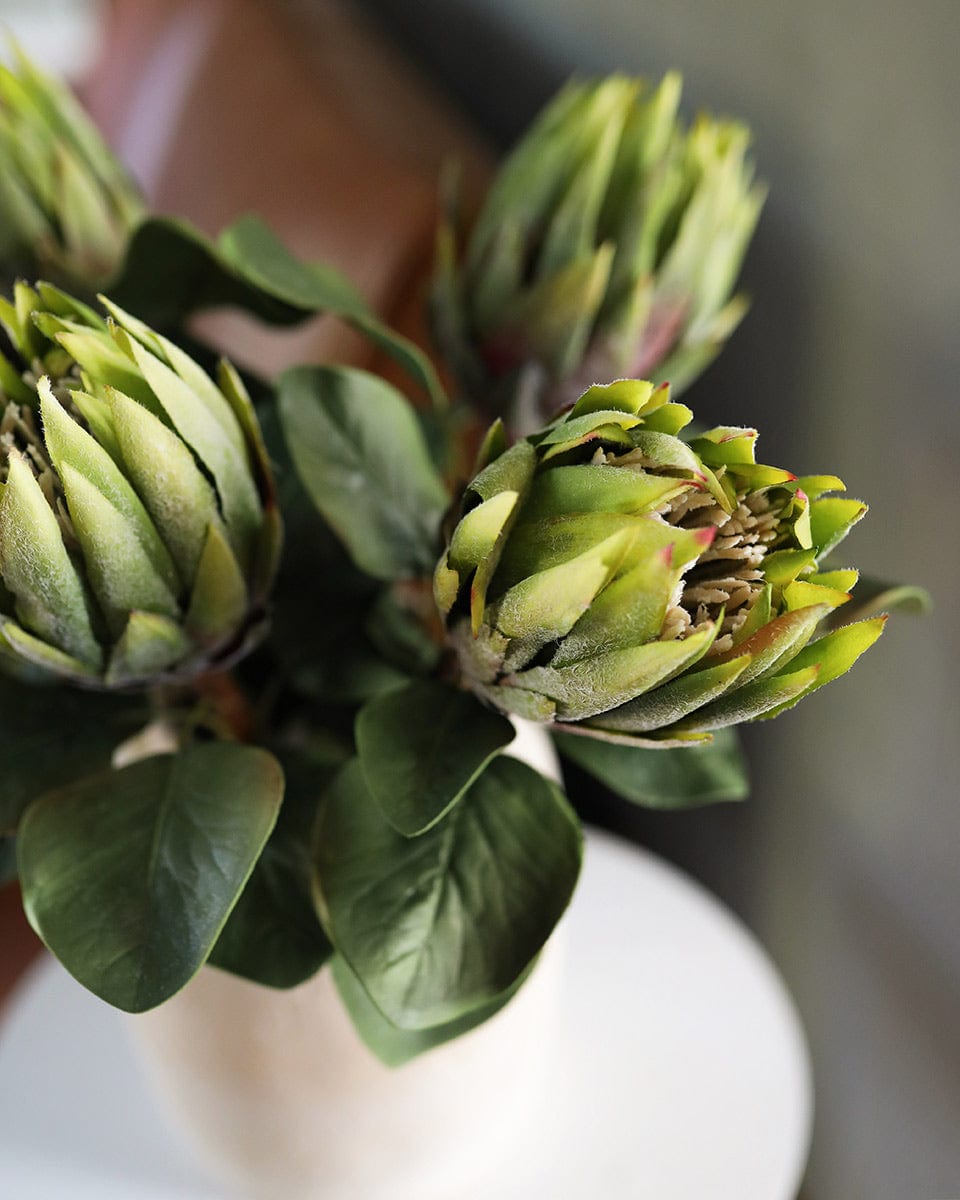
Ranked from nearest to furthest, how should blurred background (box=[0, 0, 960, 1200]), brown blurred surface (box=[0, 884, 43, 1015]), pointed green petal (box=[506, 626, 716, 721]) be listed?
pointed green petal (box=[506, 626, 716, 721]) < blurred background (box=[0, 0, 960, 1200]) < brown blurred surface (box=[0, 884, 43, 1015])

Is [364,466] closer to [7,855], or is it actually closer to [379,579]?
[379,579]

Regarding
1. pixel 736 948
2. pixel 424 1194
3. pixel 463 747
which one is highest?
pixel 463 747

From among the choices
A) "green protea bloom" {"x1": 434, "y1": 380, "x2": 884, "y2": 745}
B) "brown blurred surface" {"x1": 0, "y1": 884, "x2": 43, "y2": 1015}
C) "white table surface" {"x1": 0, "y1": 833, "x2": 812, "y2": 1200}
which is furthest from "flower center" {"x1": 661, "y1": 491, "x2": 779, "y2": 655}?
"brown blurred surface" {"x1": 0, "y1": 884, "x2": 43, "y2": 1015}

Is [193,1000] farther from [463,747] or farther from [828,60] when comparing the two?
[828,60]

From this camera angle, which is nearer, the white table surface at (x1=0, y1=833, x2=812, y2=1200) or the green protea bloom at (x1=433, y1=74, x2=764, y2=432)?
the green protea bloom at (x1=433, y1=74, x2=764, y2=432)

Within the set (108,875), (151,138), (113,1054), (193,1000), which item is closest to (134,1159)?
(113,1054)

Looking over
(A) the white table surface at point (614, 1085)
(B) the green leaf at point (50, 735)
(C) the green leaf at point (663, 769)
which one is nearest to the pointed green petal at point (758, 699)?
(C) the green leaf at point (663, 769)

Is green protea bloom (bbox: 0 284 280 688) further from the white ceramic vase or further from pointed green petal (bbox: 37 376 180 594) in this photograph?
Result: the white ceramic vase
